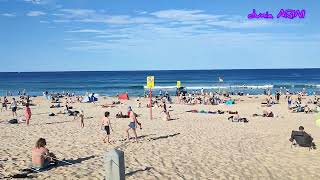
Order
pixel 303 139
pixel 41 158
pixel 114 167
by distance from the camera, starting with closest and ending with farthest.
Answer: pixel 114 167 → pixel 41 158 → pixel 303 139

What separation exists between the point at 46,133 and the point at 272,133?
379 inches

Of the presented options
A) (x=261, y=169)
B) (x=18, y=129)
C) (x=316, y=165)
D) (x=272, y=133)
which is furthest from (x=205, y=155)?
(x=18, y=129)

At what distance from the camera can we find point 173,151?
12.8 meters

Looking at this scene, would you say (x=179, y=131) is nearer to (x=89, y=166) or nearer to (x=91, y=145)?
(x=91, y=145)

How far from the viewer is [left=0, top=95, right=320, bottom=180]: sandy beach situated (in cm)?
991

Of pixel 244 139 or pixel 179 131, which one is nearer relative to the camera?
pixel 244 139

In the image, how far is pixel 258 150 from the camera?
13.5 metres

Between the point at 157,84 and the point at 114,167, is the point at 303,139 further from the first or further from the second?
the point at 157,84

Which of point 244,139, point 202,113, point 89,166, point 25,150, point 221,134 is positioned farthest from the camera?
point 202,113

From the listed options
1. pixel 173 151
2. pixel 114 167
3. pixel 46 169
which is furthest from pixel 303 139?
pixel 114 167

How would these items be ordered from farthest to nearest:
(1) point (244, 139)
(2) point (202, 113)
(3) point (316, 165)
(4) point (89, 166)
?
(2) point (202, 113) < (1) point (244, 139) < (3) point (316, 165) < (4) point (89, 166)

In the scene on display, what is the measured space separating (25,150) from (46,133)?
14.5 feet

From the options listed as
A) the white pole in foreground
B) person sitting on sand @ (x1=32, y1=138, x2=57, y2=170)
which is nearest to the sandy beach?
person sitting on sand @ (x1=32, y1=138, x2=57, y2=170)

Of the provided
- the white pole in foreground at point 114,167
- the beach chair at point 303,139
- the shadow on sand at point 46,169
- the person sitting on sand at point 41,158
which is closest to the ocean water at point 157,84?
the beach chair at point 303,139
